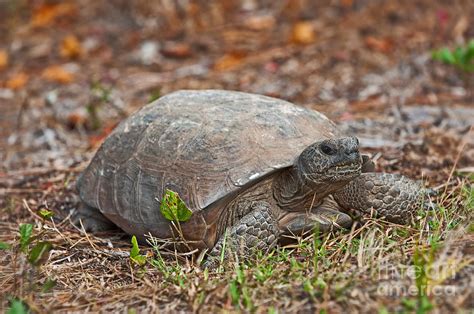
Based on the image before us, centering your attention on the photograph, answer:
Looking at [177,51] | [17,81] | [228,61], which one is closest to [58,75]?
[17,81]

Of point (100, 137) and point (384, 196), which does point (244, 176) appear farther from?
point (100, 137)

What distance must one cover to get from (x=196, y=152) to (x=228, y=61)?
542cm

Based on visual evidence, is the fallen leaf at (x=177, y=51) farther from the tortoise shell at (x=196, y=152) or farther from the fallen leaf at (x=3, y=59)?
the tortoise shell at (x=196, y=152)

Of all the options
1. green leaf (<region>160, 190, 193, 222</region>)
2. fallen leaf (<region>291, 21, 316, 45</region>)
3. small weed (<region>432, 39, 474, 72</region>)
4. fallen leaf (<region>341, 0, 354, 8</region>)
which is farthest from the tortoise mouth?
fallen leaf (<region>341, 0, 354, 8</region>)

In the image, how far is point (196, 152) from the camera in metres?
4.29

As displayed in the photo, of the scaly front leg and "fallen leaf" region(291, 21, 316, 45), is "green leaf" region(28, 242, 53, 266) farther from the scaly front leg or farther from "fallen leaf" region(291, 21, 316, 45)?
"fallen leaf" region(291, 21, 316, 45)

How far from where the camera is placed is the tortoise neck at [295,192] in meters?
4.19

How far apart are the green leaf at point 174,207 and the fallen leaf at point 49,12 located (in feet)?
26.9

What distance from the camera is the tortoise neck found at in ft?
13.7

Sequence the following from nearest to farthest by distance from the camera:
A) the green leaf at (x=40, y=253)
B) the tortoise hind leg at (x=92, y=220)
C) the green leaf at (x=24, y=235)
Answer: the green leaf at (x=40, y=253) < the green leaf at (x=24, y=235) < the tortoise hind leg at (x=92, y=220)

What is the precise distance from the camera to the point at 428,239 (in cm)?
378

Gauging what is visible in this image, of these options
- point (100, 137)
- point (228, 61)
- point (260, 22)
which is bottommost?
point (228, 61)

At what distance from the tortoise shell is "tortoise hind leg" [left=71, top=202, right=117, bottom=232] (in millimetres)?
188

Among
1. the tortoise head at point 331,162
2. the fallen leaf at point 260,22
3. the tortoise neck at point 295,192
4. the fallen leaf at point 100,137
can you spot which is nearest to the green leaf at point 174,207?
the tortoise neck at point 295,192
